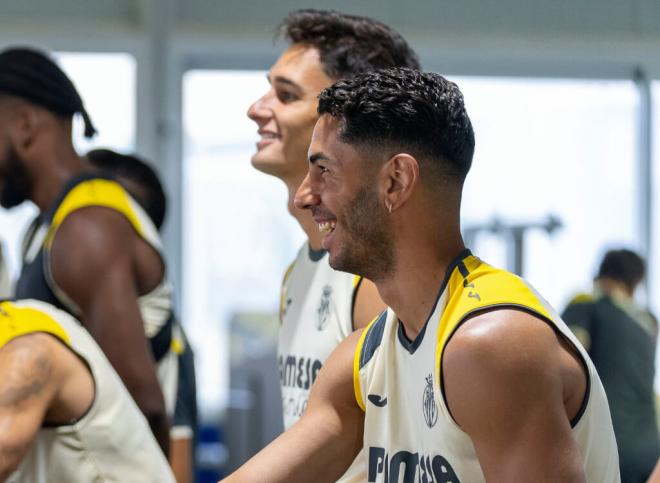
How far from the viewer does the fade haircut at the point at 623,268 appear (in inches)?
187

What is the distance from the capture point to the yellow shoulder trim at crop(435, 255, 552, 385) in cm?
131

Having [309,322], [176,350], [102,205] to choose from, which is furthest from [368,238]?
[176,350]

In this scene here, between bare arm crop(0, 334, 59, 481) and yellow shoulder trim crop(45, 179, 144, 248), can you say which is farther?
yellow shoulder trim crop(45, 179, 144, 248)

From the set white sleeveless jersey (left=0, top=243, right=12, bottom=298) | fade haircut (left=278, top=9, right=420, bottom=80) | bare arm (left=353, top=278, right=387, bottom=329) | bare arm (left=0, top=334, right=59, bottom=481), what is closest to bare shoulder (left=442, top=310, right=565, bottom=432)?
bare arm (left=353, top=278, right=387, bottom=329)

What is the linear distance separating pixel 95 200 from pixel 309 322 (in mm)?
646

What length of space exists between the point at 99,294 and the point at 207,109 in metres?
4.19

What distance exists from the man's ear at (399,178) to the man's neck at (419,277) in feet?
0.20

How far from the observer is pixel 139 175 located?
3420 millimetres

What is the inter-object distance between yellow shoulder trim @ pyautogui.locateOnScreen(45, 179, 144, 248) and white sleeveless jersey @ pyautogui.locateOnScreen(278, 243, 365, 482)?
1.51 ft

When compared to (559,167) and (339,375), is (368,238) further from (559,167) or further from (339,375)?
(559,167)

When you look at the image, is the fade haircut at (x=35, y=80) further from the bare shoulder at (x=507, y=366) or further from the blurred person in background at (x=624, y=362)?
the blurred person in background at (x=624, y=362)

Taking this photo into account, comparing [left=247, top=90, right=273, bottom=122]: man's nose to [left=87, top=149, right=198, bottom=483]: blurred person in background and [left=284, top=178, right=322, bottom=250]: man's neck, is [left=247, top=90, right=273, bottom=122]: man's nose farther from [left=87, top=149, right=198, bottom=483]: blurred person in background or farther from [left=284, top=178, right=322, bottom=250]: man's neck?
[left=87, top=149, right=198, bottom=483]: blurred person in background

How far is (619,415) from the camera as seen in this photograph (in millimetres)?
4492

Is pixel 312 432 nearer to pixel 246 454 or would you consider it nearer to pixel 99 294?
pixel 99 294
